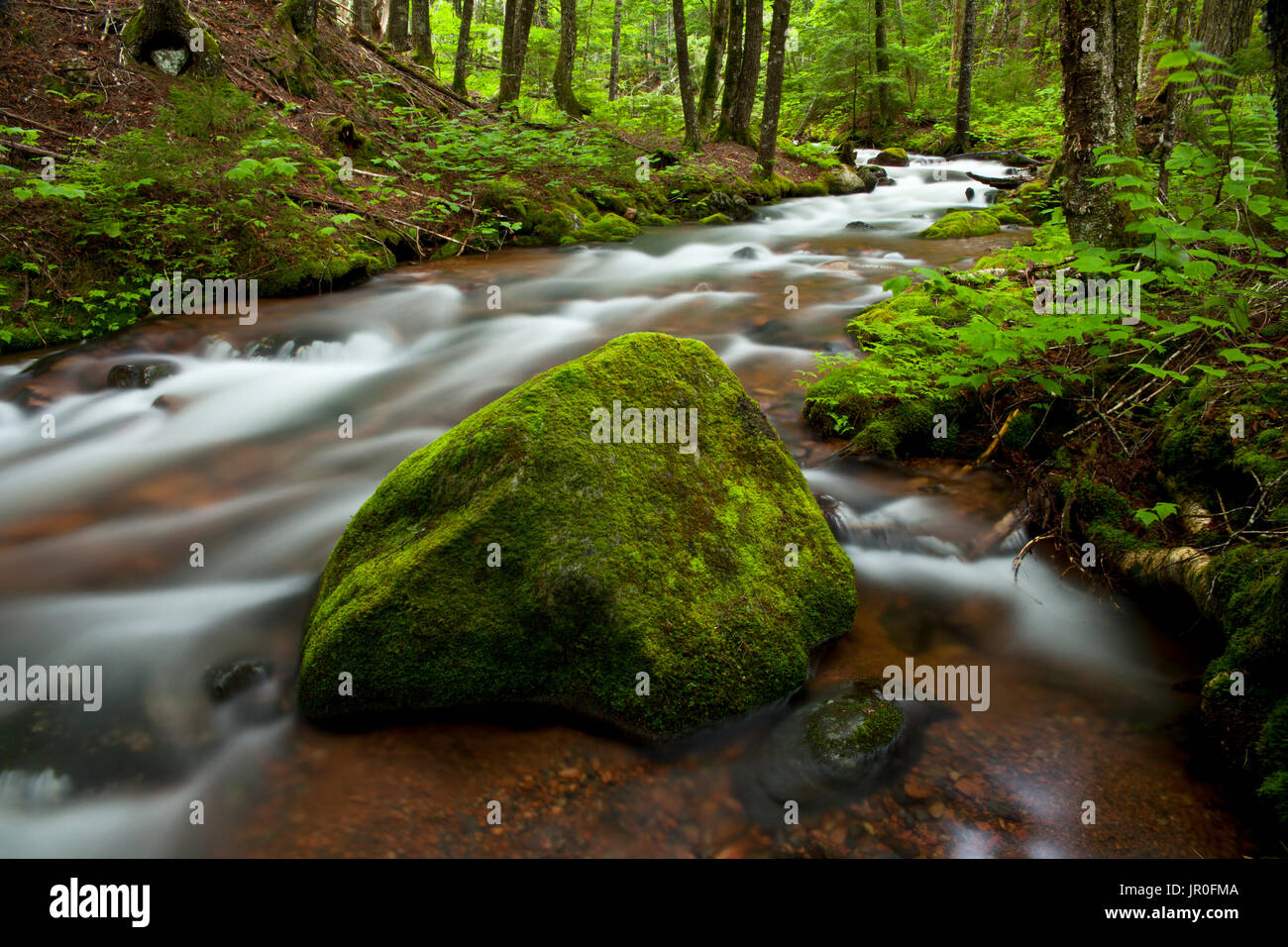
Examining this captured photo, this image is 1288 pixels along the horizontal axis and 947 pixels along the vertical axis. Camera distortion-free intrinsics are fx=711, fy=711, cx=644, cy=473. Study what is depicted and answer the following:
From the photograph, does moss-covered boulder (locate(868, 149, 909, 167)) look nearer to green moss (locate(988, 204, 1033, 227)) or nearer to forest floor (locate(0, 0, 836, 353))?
forest floor (locate(0, 0, 836, 353))

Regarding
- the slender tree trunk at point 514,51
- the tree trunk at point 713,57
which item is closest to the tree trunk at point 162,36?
the slender tree trunk at point 514,51

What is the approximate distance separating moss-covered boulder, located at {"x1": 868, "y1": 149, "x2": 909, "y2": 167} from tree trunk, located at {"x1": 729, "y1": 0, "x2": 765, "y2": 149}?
12.9 feet

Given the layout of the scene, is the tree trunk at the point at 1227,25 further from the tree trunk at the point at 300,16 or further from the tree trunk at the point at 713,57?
the tree trunk at the point at 300,16

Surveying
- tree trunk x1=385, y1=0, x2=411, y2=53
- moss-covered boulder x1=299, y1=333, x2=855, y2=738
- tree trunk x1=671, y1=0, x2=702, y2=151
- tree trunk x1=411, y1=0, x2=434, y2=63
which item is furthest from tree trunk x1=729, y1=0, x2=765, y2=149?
moss-covered boulder x1=299, y1=333, x2=855, y2=738

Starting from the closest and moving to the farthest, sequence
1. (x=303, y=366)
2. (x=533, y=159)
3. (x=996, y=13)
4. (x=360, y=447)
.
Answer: (x=360, y=447)
(x=303, y=366)
(x=533, y=159)
(x=996, y=13)

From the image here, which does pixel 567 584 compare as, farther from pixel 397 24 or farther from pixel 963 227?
pixel 397 24

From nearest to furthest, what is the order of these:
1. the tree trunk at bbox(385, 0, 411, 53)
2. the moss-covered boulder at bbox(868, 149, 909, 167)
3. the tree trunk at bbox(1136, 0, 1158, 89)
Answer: the tree trunk at bbox(385, 0, 411, 53) < the tree trunk at bbox(1136, 0, 1158, 89) < the moss-covered boulder at bbox(868, 149, 909, 167)

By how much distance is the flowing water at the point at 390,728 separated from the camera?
264 centimetres

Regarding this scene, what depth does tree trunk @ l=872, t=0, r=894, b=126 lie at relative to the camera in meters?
22.5

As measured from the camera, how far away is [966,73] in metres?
19.0

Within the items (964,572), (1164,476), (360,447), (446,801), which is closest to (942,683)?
(964,572)

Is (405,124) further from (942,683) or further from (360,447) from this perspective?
(942,683)

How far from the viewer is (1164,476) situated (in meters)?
4.10

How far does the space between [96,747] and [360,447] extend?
2.95 m
